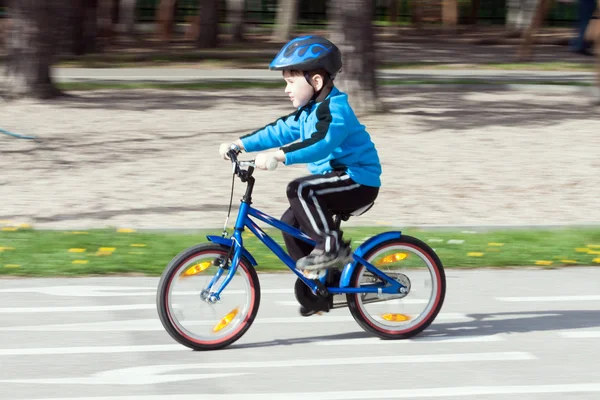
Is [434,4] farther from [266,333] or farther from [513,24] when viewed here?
[266,333]

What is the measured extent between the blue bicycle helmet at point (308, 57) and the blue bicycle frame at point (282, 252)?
0.75 metres

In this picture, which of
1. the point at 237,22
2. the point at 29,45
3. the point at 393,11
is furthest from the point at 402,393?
the point at 393,11

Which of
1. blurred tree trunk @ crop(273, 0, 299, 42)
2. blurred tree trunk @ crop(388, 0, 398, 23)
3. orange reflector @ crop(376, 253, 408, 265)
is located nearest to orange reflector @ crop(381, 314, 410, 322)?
orange reflector @ crop(376, 253, 408, 265)

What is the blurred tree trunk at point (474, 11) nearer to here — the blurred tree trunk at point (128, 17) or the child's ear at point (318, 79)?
the blurred tree trunk at point (128, 17)

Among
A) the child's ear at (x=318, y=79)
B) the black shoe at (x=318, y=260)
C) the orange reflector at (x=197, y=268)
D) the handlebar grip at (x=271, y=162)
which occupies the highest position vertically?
the child's ear at (x=318, y=79)

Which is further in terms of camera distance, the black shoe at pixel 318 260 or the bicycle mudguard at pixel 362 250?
the bicycle mudguard at pixel 362 250

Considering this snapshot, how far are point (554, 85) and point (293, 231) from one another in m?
15.1

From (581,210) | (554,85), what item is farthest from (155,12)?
(581,210)

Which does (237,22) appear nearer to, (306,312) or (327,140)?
(306,312)

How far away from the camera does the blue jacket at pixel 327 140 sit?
5531 millimetres

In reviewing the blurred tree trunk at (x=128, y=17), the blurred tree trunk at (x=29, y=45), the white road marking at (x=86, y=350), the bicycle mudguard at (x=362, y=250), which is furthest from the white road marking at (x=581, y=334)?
the blurred tree trunk at (x=128, y=17)

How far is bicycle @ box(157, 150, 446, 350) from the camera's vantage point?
18.7ft

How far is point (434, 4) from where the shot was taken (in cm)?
4312

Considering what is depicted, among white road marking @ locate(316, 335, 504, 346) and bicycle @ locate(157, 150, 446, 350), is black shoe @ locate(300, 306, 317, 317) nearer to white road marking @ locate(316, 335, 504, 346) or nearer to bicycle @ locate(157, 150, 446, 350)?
bicycle @ locate(157, 150, 446, 350)
